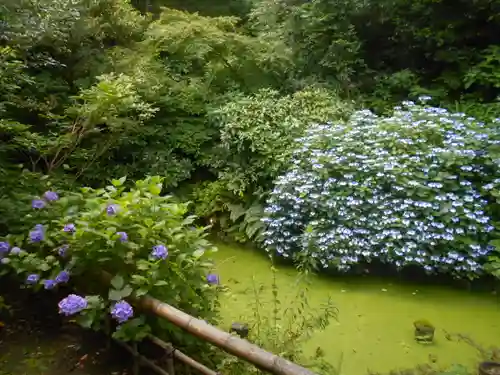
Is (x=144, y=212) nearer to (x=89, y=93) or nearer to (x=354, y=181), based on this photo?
(x=89, y=93)

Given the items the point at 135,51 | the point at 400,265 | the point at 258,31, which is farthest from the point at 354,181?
the point at 258,31

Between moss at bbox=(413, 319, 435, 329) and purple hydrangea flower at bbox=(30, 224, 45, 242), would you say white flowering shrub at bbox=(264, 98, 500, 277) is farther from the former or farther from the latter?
purple hydrangea flower at bbox=(30, 224, 45, 242)

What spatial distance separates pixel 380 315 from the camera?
4.07m

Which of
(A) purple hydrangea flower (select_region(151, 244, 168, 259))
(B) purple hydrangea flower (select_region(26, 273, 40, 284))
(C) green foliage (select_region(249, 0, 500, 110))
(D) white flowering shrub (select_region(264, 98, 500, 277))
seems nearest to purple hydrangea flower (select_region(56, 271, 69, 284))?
(B) purple hydrangea flower (select_region(26, 273, 40, 284))

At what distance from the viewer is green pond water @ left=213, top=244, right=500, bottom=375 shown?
351cm

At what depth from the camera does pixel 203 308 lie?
2752 mm

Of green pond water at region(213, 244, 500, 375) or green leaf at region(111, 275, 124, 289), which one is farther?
→ green pond water at region(213, 244, 500, 375)

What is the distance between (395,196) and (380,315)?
1059mm

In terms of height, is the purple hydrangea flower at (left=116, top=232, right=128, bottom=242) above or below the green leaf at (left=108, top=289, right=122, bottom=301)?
above

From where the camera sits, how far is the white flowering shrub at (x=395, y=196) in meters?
4.35

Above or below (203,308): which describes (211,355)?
below

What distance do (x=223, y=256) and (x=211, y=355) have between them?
2542mm

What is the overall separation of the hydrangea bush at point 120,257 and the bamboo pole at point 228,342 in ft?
0.38

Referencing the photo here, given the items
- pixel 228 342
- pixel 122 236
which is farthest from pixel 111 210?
pixel 228 342
